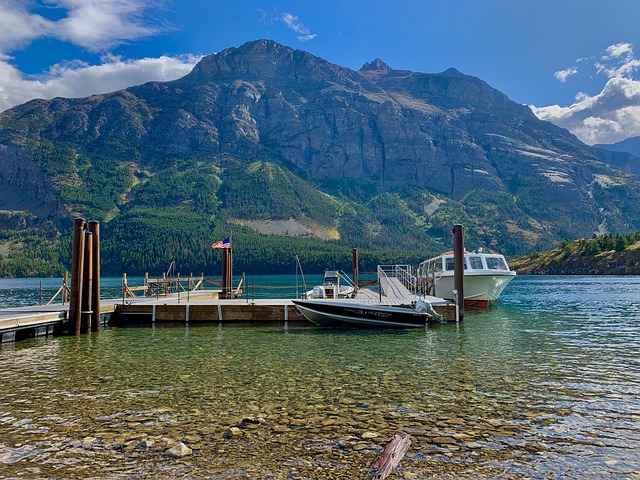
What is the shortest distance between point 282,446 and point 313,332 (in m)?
18.1

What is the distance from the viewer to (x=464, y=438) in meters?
9.75

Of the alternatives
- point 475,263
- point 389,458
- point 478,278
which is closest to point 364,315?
point 478,278

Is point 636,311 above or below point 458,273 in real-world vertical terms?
below

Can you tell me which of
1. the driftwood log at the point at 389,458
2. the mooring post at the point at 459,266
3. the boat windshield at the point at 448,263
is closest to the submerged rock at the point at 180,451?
the driftwood log at the point at 389,458

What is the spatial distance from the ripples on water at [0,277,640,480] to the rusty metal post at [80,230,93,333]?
4789 mm

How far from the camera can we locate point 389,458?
834cm

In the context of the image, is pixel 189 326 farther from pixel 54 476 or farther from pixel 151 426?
pixel 54 476

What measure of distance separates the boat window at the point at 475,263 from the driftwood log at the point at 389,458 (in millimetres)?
37463

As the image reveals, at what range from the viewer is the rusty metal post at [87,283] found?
2730 cm

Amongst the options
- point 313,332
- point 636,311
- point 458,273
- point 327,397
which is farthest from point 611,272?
point 327,397

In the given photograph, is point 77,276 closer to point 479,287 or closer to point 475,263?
point 475,263

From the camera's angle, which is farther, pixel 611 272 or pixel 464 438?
pixel 611 272

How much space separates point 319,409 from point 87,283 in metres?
20.3

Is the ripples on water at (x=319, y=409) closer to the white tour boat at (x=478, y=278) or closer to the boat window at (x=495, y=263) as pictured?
the white tour boat at (x=478, y=278)
